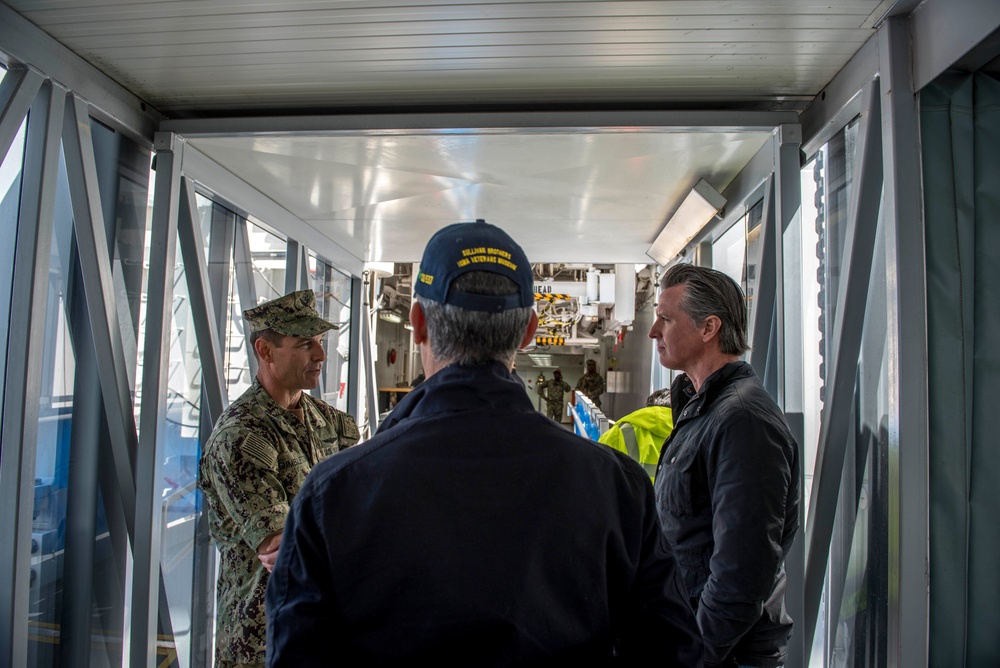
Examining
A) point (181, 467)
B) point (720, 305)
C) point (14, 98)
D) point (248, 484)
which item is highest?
point (14, 98)

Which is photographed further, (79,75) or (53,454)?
(53,454)

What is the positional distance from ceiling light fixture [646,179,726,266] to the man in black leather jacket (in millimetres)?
1976

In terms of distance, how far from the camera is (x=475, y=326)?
116cm

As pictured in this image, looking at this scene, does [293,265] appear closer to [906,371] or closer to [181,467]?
[181,467]

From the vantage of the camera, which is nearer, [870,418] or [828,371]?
[870,418]

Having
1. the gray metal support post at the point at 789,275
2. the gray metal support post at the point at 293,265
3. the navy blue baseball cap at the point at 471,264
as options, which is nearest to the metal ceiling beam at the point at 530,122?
the gray metal support post at the point at 789,275

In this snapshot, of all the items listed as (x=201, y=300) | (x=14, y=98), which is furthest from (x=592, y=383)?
(x=14, y=98)

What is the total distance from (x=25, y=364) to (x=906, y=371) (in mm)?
3198

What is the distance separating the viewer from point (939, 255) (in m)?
2.19

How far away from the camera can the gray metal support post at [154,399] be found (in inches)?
117

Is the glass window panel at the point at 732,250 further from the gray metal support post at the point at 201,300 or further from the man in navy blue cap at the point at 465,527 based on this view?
the man in navy blue cap at the point at 465,527

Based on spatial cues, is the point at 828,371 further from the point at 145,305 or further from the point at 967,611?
the point at 145,305

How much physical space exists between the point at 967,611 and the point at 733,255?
3007 millimetres

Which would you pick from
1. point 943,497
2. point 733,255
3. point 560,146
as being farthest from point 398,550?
point 733,255
